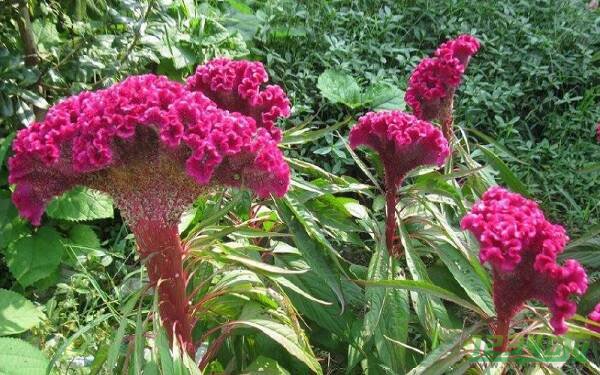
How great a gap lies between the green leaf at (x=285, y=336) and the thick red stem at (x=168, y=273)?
18 cm

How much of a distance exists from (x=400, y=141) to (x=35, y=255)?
2.04 meters

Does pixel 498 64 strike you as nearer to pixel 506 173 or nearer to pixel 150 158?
pixel 506 173

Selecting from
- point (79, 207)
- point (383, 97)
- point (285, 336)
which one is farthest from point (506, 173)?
point (79, 207)

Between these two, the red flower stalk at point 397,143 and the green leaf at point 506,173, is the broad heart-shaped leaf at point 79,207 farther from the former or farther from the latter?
the green leaf at point 506,173

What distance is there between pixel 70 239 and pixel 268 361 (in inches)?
71.2

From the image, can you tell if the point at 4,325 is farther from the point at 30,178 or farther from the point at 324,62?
the point at 324,62

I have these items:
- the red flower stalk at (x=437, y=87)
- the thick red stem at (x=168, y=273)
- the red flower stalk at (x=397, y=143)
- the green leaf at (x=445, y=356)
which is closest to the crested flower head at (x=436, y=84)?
the red flower stalk at (x=437, y=87)

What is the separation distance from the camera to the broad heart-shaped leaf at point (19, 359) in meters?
2.81

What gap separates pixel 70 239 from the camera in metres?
3.62

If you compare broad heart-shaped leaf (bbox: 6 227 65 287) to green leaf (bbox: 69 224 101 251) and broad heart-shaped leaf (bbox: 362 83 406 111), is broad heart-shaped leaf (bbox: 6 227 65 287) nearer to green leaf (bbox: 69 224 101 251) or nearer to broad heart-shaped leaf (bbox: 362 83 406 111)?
green leaf (bbox: 69 224 101 251)

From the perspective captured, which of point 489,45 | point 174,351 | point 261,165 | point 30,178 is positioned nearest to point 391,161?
point 261,165

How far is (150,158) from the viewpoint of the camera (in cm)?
173

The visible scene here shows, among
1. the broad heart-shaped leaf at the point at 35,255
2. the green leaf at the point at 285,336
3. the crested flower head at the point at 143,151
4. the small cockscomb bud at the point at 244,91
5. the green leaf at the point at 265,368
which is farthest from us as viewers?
the broad heart-shaped leaf at the point at 35,255

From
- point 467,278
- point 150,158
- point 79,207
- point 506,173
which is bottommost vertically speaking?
point 79,207
